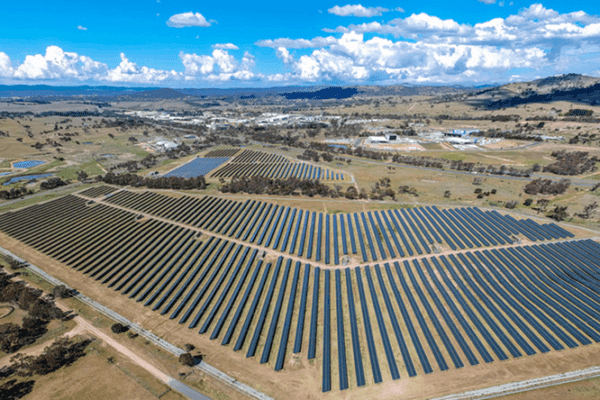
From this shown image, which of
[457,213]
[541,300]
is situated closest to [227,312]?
[541,300]

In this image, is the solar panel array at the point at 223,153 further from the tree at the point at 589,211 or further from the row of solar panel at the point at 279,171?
Answer: the tree at the point at 589,211

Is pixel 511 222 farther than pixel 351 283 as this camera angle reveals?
Yes

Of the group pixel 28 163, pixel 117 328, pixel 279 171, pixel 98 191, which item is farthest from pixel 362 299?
pixel 28 163

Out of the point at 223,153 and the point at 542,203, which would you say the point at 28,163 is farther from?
the point at 542,203

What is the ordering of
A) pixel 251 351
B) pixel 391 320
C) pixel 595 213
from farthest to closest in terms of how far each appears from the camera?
pixel 595 213
pixel 391 320
pixel 251 351

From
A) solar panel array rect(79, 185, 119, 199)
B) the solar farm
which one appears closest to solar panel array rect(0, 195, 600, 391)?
solar panel array rect(79, 185, 119, 199)

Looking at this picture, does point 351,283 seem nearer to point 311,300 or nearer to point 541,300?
point 311,300

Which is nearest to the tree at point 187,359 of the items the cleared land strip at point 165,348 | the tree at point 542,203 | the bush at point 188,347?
the cleared land strip at point 165,348
